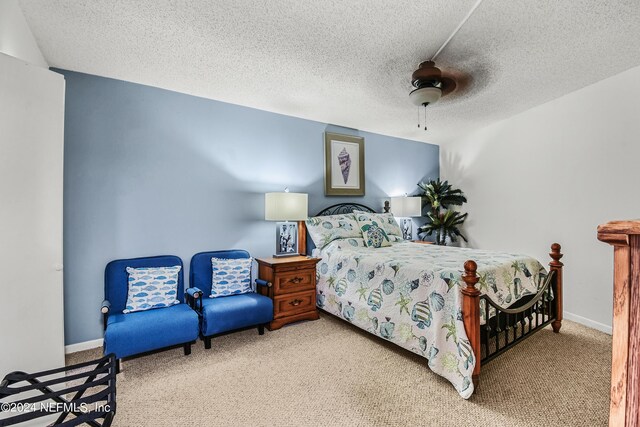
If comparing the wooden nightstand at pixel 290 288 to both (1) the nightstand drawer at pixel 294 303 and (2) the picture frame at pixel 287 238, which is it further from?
(2) the picture frame at pixel 287 238

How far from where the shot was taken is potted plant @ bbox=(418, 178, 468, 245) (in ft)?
16.2

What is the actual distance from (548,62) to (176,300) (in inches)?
166

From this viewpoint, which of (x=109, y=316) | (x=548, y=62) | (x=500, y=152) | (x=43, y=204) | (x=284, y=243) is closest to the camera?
(x=43, y=204)

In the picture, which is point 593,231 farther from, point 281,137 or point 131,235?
point 131,235

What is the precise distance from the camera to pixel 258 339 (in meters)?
2.92

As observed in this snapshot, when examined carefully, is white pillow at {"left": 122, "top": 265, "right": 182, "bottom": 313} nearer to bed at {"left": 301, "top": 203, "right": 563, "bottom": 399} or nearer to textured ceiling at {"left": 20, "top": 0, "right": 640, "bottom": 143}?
bed at {"left": 301, "top": 203, "right": 563, "bottom": 399}

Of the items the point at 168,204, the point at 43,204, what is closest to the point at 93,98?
the point at 168,204

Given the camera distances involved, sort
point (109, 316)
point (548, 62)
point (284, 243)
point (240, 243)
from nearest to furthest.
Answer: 1. point (109, 316)
2. point (548, 62)
3. point (240, 243)
4. point (284, 243)

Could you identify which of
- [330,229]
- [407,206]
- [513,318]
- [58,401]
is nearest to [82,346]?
[58,401]

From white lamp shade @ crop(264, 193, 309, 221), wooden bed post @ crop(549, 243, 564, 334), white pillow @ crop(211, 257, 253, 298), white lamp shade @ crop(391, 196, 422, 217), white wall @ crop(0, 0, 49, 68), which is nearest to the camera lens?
white wall @ crop(0, 0, 49, 68)

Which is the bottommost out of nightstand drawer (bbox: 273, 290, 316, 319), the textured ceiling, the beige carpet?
the beige carpet

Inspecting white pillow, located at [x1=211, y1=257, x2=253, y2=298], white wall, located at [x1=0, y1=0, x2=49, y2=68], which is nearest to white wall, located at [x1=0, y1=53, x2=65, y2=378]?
white wall, located at [x1=0, y1=0, x2=49, y2=68]

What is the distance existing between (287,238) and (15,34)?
293 cm

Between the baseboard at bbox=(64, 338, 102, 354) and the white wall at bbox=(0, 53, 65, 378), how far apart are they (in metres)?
1.24
